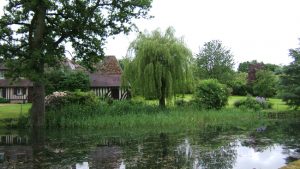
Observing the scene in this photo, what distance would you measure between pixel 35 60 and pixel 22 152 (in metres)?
8.34

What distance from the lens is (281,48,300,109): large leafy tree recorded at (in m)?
31.3

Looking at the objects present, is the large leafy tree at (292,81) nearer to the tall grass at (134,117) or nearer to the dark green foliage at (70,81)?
the tall grass at (134,117)

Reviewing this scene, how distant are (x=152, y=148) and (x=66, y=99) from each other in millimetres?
13809

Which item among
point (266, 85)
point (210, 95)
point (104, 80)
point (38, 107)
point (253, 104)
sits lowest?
point (253, 104)

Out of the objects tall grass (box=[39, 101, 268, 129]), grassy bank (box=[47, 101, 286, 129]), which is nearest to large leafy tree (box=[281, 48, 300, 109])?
tall grass (box=[39, 101, 268, 129])

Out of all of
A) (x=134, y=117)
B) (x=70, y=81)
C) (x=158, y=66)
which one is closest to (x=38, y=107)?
(x=134, y=117)

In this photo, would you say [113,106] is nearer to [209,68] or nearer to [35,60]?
[35,60]

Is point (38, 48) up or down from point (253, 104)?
up

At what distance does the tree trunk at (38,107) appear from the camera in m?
23.8

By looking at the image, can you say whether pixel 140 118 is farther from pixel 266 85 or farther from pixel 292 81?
pixel 266 85

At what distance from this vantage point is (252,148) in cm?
1551

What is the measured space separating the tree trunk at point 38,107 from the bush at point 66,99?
2727 mm

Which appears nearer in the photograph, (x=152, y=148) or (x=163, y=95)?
(x=152, y=148)

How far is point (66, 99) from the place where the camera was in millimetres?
27688
